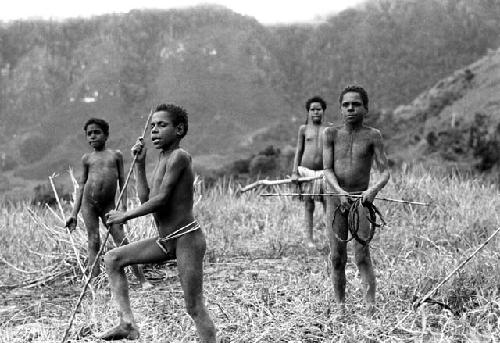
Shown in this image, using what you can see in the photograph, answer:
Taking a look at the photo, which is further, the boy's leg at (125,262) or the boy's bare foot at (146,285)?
the boy's bare foot at (146,285)

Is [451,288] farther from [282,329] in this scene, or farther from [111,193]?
[111,193]

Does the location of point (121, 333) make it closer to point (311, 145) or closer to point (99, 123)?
point (99, 123)

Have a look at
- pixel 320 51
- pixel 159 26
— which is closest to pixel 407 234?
pixel 320 51

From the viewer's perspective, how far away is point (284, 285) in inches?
189

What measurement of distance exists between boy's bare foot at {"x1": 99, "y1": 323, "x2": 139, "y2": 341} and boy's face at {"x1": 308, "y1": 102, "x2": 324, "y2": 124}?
172 inches

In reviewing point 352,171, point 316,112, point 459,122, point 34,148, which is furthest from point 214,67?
point 352,171

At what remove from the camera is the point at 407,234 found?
6.38m

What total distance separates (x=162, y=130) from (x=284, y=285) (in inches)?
80.9

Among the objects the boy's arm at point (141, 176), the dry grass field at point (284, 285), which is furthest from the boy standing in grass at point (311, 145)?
the boy's arm at point (141, 176)

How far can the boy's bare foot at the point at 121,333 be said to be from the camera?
3.08m

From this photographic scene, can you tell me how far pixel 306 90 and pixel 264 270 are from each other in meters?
59.3

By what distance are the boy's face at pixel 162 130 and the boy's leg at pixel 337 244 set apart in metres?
1.26

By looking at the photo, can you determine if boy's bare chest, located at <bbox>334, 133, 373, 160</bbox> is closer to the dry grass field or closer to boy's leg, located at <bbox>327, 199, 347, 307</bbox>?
boy's leg, located at <bbox>327, 199, 347, 307</bbox>

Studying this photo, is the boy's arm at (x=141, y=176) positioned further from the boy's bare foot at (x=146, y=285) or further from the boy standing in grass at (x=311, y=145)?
the boy standing in grass at (x=311, y=145)
